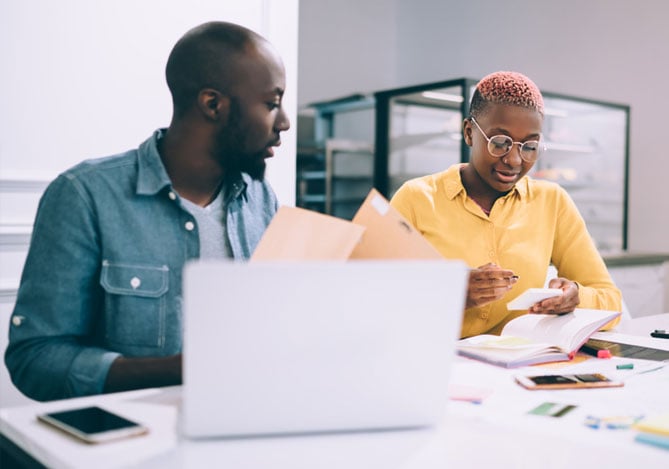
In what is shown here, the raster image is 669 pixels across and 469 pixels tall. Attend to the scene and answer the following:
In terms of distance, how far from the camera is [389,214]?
41.8 inches

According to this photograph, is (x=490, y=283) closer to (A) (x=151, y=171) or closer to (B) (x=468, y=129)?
(B) (x=468, y=129)

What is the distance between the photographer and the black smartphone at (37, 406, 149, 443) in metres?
0.84

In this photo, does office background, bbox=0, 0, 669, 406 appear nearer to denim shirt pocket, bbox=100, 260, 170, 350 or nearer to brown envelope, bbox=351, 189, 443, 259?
denim shirt pocket, bbox=100, 260, 170, 350

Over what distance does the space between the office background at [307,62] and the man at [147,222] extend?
83 centimetres

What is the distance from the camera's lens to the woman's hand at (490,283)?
1.54 m

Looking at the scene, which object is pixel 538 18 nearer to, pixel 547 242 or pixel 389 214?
pixel 547 242

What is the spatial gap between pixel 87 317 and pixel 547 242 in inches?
49.7

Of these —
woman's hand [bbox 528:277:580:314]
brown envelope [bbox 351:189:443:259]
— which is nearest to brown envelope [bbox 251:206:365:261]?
brown envelope [bbox 351:189:443:259]

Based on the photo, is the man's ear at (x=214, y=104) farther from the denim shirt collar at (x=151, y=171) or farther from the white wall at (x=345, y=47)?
the white wall at (x=345, y=47)

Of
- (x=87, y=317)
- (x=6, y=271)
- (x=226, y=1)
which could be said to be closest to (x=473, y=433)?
(x=87, y=317)

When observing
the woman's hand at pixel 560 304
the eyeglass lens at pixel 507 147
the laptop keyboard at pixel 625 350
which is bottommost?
the laptop keyboard at pixel 625 350

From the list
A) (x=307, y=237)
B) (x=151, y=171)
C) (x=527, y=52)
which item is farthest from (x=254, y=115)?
(x=527, y=52)

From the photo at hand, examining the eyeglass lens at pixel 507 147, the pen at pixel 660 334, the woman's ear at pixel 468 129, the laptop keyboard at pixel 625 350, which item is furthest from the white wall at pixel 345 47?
the laptop keyboard at pixel 625 350

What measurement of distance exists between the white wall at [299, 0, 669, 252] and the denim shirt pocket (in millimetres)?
4102
